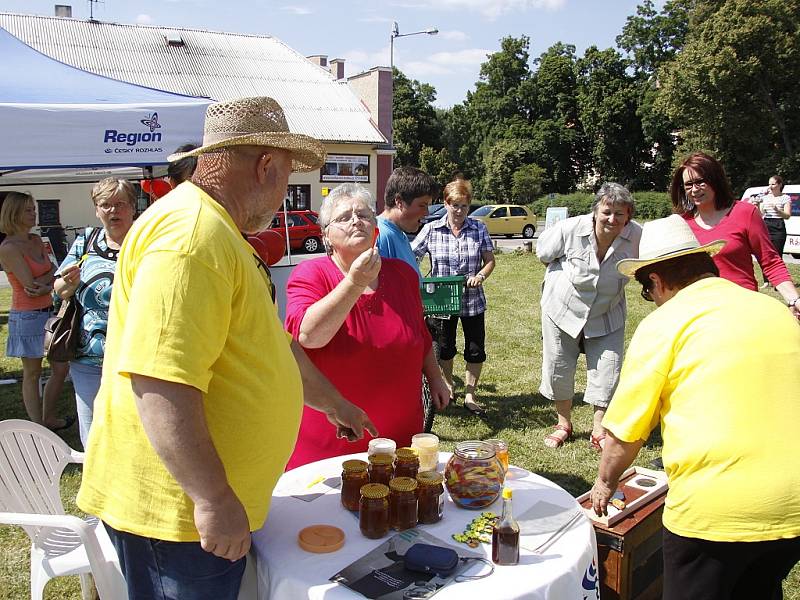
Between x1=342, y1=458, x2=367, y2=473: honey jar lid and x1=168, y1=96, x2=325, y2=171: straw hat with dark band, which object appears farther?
x1=342, y1=458, x2=367, y2=473: honey jar lid

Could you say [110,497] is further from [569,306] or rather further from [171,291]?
[569,306]

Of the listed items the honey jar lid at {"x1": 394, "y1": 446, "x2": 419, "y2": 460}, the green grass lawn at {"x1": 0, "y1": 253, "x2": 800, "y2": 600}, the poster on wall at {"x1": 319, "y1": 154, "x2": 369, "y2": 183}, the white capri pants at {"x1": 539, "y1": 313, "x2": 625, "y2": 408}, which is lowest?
the green grass lawn at {"x1": 0, "y1": 253, "x2": 800, "y2": 600}

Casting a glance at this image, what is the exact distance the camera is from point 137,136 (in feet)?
17.3

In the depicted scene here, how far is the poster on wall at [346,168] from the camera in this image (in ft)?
96.5

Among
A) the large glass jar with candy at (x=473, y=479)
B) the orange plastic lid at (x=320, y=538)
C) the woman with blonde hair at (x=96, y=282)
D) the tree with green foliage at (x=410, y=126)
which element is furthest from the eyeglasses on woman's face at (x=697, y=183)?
the tree with green foliage at (x=410, y=126)

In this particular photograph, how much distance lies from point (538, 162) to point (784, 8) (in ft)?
60.5

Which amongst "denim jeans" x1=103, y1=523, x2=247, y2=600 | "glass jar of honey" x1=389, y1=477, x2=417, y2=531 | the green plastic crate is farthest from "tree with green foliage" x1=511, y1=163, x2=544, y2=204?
"denim jeans" x1=103, y1=523, x2=247, y2=600

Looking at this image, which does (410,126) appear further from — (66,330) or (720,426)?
(720,426)

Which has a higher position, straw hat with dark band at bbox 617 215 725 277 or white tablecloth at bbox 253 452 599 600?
straw hat with dark band at bbox 617 215 725 277

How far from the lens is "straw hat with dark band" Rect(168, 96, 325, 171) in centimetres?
165

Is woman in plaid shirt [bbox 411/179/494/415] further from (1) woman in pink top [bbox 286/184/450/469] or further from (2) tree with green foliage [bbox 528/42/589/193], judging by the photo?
(2) tree with green foliage [bbox 528/42/589/193]

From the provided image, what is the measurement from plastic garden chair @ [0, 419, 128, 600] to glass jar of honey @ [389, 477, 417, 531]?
997mm

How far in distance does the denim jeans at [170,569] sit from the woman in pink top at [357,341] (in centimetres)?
104

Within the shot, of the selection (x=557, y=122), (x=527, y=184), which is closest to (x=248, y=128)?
(x=527, y=184)
